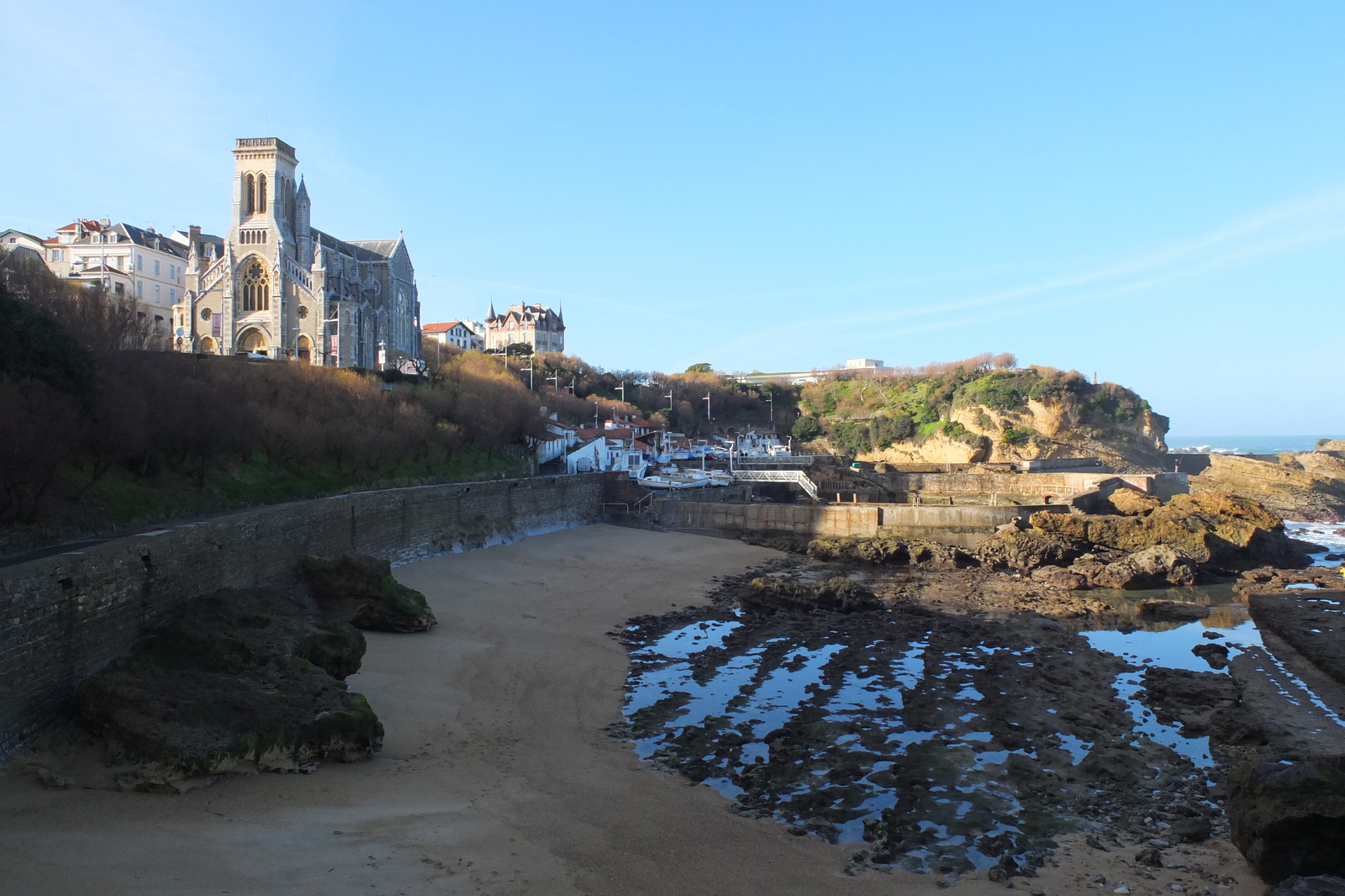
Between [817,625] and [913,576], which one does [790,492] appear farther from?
[817,625]

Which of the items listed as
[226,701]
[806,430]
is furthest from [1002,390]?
[226,701]

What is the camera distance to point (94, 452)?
19.6 m

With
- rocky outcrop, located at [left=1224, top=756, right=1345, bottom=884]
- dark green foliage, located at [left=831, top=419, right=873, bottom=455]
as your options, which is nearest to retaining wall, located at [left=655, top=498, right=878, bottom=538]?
rocky outcrop, located at [left=1224, top=756, right=1345, bottom=884]

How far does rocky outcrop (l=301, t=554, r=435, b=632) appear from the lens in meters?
18.1

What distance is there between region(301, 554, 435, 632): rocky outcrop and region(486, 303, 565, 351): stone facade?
8328cm

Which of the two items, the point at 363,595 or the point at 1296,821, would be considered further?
the point at 363,595

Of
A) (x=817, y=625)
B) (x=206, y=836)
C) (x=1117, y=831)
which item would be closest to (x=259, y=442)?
(x=817, y=625)

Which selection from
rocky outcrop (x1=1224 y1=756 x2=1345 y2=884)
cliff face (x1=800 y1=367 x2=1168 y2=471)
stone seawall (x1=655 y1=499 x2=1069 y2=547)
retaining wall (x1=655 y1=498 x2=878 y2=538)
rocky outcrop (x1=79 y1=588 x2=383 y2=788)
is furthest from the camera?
cliff face (x1=800 y1=367 x2=1168 y2=471)

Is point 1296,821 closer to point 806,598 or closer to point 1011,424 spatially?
point 806,598

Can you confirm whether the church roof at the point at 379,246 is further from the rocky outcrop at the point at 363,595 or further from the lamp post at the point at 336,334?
the rocky outcrop at the point at 363,595

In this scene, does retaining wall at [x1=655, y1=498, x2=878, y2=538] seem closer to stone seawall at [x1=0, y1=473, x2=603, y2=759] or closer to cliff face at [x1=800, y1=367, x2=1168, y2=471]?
stone seawall at [x1=0, y1=473, x2=603, y2=759]

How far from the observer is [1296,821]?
8742 millimetres

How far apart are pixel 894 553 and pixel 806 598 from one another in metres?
10.7

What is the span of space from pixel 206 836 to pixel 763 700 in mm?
9544
